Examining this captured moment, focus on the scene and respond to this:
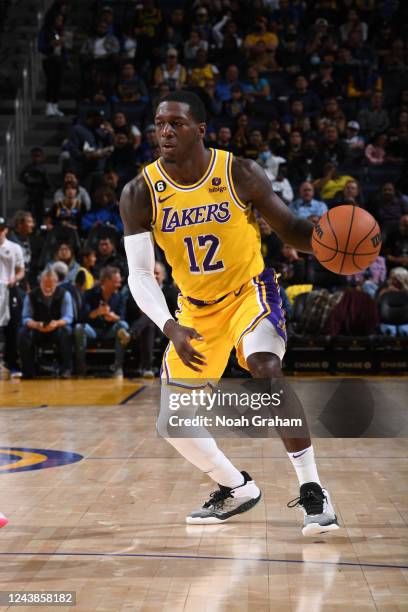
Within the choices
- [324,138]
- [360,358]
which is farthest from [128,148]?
[360,358]

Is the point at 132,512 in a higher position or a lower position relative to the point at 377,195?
lower

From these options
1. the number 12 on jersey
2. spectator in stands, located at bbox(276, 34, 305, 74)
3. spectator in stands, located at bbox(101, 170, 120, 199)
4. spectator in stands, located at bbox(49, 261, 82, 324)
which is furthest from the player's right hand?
spectator in stands, located at bbox(276, 34, 305, 74)

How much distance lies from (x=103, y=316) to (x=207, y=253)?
306 inches

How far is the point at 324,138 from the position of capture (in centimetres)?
1466

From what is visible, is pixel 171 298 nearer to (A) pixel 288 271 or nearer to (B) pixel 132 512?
(A) pixel 288 271

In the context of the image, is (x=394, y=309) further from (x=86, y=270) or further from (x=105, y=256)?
(x=86, y=270)

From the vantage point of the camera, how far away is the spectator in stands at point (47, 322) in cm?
1198

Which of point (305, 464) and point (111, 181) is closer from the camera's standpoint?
point (305, 464)

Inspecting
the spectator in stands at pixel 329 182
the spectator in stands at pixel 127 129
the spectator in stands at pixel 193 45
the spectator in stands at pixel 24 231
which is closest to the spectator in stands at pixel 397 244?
the spectator in stands at pixel 329 182

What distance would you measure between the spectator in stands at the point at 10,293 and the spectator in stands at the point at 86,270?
81 cm

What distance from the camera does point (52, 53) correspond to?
55.5 feet

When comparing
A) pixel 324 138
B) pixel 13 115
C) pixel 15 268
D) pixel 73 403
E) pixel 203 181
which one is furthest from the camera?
pixel 13 115

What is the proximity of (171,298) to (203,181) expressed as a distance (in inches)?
288

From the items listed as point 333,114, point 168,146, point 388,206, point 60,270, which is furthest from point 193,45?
point 168,146
